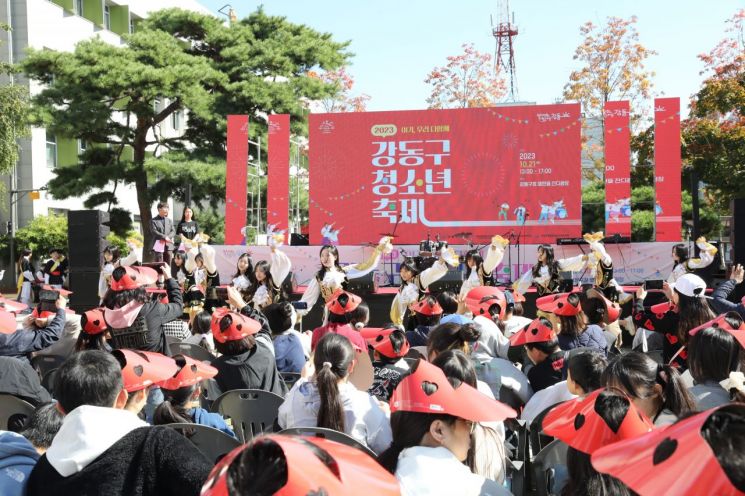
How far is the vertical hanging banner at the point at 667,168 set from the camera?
1220 centimetres

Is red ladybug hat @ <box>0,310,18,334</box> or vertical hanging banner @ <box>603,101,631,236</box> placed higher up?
vertical hanging banner @ <box>603,101,631,236</box>

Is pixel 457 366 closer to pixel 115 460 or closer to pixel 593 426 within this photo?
pixel 593 426

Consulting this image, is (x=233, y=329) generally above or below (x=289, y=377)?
above

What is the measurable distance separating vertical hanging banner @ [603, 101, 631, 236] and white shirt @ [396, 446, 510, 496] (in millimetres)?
11307

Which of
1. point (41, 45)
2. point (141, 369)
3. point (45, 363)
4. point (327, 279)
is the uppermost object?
point (41, 45)

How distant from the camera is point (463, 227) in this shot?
13367 millimetres

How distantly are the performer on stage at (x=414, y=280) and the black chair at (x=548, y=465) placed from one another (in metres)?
5.40

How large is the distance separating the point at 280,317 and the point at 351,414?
1824 millimetres

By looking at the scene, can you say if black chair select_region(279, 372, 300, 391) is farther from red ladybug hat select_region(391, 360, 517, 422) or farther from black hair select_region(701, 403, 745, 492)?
black hair select_region(701, 403, 745, 492)

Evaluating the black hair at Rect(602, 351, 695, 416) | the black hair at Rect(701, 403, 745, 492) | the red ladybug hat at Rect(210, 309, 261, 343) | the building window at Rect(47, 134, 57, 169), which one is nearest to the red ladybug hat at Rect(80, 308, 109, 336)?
the red ladybug hat at Rect(210, 309, 261, 343)

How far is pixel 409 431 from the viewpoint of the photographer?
6.03 ft

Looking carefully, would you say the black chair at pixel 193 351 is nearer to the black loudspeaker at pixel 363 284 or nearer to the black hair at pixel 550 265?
the black hair at pixel 550 265

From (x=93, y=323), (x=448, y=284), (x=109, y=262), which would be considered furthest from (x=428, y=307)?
(x=109, y=262)

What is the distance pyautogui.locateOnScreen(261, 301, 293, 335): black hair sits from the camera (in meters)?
4.48
